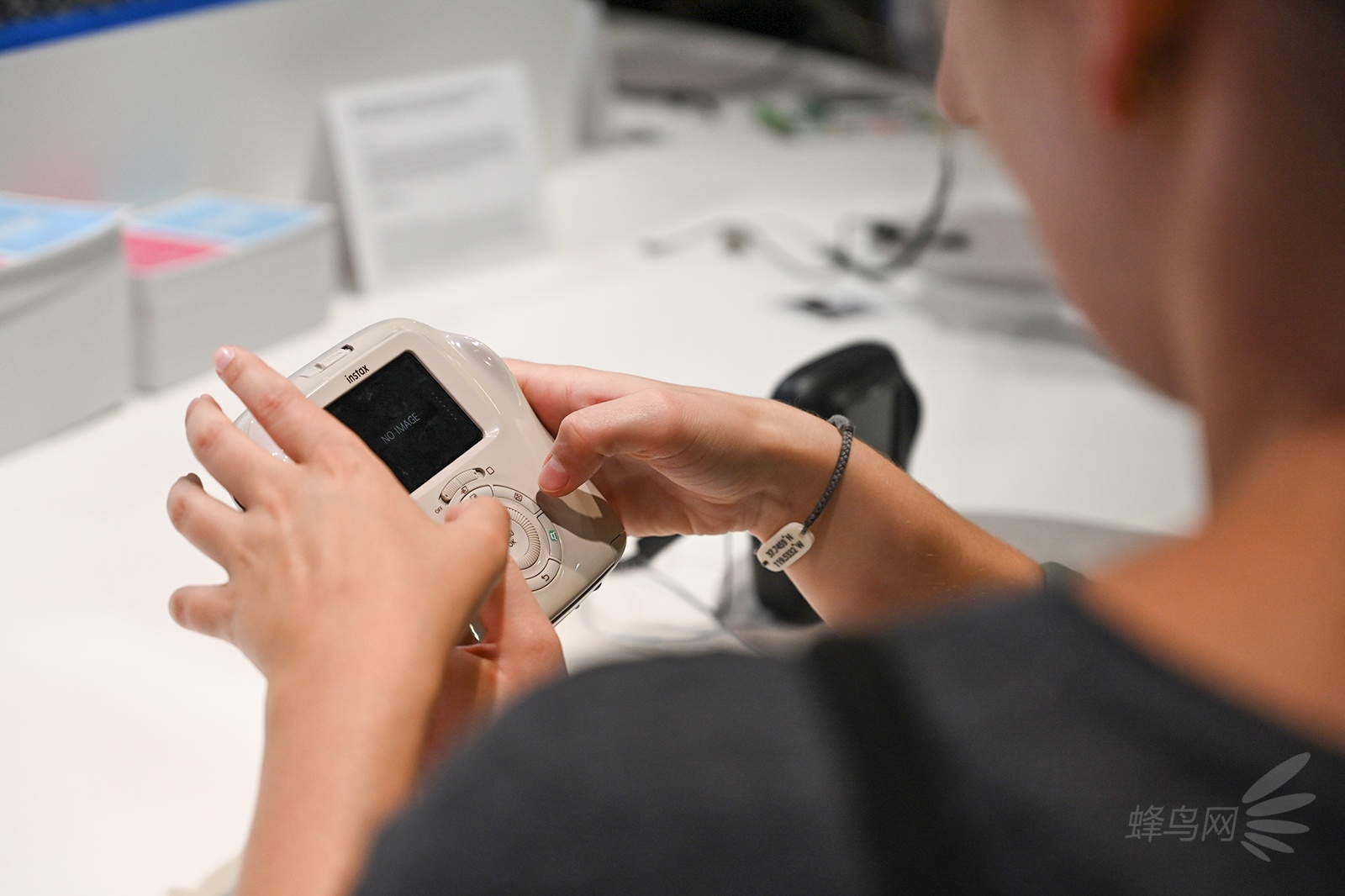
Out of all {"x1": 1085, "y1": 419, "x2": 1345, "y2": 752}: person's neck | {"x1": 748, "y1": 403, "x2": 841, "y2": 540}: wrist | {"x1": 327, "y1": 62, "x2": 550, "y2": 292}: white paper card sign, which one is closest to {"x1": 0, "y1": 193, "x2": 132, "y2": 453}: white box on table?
{"x1": 327, "y1": 62, "x2": 550, "y2": 292}: white paper card sign

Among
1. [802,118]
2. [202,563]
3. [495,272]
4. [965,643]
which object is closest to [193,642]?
[202,563]

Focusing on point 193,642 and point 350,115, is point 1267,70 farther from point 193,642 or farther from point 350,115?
point 350,115

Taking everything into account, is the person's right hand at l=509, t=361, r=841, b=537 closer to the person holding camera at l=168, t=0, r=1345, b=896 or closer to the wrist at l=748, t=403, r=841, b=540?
the wrist at l=748, t=403, r=841, b=540

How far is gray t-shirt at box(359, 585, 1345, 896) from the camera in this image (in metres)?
0.25

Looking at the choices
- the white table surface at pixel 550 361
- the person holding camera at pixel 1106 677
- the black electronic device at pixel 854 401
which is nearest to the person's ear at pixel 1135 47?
the person holding camera at pixel 1106 677

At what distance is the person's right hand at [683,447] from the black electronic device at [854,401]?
93mm

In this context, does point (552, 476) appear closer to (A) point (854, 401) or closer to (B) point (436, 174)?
(A) point (854, 401)

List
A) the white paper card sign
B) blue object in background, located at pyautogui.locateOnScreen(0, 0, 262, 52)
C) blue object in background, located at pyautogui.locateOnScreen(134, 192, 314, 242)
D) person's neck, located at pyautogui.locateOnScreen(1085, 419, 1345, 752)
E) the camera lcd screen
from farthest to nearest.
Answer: the white paper card sign, blue object in background, located at pyautogui.locateOnScreen(134, 192, 314, 242), blue object in background, located at pyautogui.locateOnScreen(0, 0, 262, 52), the camera lcd screen, person's neck, located at pyautogui.locateOnScreen(1085, 419, 1345, 752)

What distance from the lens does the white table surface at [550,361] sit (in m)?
0.55

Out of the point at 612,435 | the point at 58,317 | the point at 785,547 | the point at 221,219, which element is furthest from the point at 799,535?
the point at 221,219

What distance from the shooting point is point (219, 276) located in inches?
37.2

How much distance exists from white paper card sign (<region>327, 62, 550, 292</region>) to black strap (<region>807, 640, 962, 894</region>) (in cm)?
99

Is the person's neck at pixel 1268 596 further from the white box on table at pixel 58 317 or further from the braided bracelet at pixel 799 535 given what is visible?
the white box on table at pixel 58 317

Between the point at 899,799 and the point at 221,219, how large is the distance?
93 centimetres
